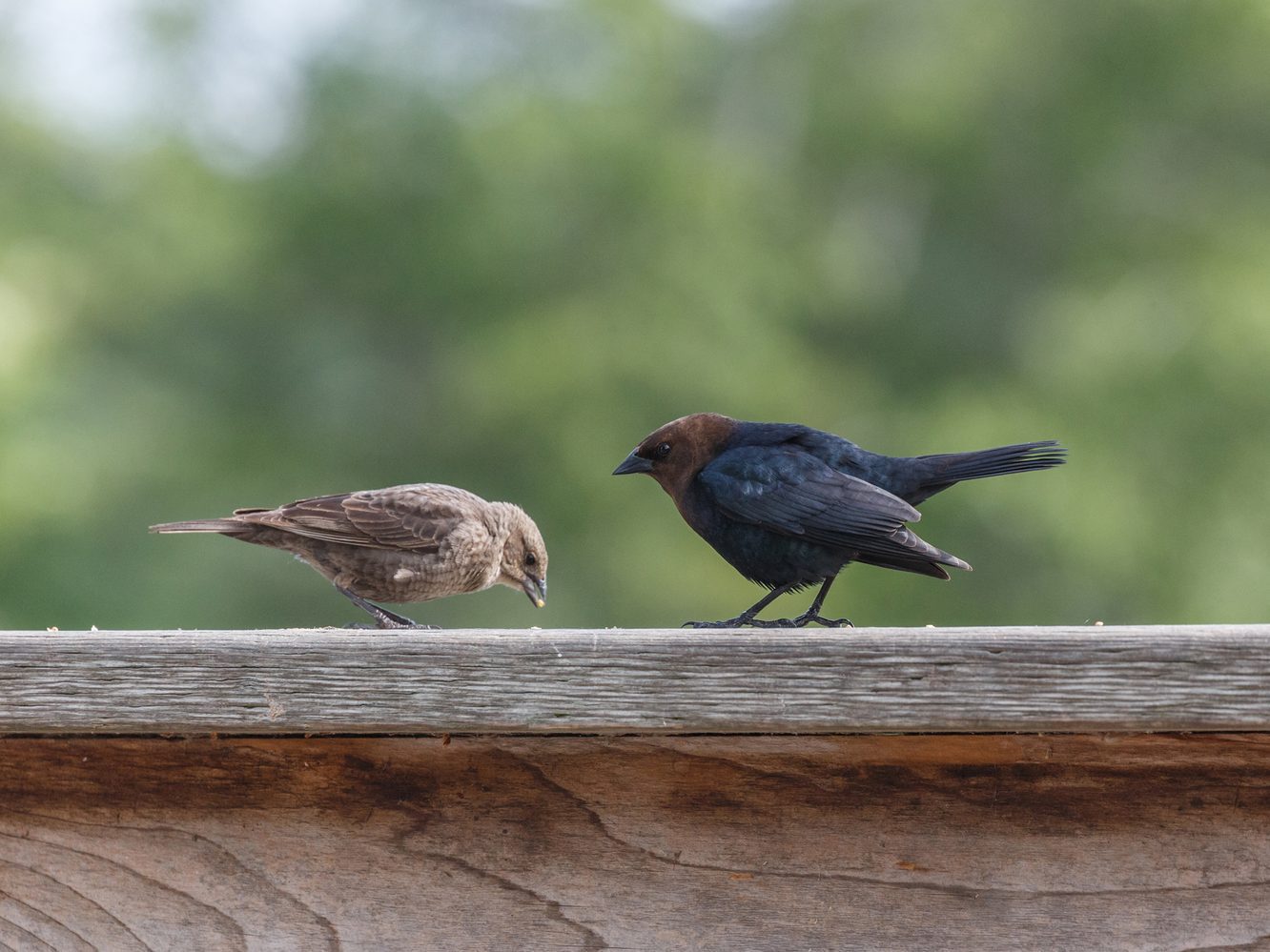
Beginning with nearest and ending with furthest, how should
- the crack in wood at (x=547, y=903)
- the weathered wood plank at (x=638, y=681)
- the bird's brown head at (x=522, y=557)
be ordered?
the weathered wood plank at (x=638, y=681) < the crack in wood at (x=547, y=903) < the bird's brown head at (x=522, y=557)

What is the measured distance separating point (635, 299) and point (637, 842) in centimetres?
1225

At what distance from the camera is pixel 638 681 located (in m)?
1.69

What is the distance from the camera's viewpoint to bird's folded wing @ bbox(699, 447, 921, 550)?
12.4 feet

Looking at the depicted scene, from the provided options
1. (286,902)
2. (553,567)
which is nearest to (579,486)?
(553,567)

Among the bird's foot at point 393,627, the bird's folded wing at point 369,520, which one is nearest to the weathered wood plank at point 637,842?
the bird's foot at point 393,627

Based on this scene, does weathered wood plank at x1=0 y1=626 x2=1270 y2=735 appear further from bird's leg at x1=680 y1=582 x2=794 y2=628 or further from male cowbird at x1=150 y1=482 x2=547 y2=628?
male cowbird at x1=150 y1=482 x2=547 y2=628

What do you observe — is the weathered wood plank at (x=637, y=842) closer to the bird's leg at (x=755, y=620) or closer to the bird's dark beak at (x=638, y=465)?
the bird's leg at (x=755, y=620)

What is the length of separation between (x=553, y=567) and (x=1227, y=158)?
315 inches

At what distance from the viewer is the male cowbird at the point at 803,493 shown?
383cm

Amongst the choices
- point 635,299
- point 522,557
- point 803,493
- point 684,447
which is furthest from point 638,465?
point 635,299

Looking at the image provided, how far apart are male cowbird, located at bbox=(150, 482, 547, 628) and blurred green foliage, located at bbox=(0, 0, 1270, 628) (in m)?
6.28

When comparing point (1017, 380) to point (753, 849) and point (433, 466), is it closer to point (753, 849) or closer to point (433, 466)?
point (433, 466)

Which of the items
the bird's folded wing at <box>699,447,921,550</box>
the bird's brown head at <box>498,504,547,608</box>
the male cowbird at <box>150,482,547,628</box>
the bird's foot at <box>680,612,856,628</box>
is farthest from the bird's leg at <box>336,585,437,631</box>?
the bird's foot at <box>680,612,856,628</box>

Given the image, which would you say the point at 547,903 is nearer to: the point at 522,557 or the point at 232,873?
the point at 232,873
